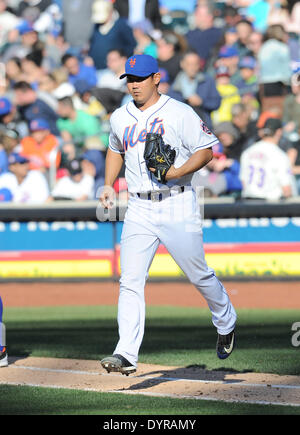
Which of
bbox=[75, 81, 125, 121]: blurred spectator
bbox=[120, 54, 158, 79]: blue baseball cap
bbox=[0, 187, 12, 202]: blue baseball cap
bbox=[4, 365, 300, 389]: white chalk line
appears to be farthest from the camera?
bbox=[75, 81, 125, 121]: blurred spectator

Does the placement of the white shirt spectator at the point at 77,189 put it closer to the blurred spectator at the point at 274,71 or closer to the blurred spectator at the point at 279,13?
the blurred spectator at the point at 274,71

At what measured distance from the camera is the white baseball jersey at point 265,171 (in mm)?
13695

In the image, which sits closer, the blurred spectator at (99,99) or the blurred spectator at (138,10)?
the blurred spectator at (99,99)

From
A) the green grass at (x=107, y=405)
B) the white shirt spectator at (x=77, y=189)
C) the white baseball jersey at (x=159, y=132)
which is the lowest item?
the green grass at (x=107, y=405)

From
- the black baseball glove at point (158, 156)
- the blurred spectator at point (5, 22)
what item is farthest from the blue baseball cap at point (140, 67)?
the blurred spectator at point (5, 22)

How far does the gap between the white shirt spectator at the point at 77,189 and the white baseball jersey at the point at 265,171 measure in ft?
7.88

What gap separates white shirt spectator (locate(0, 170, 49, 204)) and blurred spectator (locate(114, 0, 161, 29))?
4112 millimetres

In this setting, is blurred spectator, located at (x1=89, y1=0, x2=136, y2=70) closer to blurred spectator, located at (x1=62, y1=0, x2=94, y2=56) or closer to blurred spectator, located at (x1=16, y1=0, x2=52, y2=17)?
blurred spectator, located at (x1=62, y1=0, x2=94, y2=56)

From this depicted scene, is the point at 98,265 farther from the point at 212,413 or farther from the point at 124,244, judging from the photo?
the point at 212,413

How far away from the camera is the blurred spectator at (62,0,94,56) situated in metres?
17.9

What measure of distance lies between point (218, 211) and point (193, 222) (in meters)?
7.59

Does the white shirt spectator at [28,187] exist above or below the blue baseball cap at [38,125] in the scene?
below

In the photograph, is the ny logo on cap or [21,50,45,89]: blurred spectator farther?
[21,50,45,89]: blurred spectator

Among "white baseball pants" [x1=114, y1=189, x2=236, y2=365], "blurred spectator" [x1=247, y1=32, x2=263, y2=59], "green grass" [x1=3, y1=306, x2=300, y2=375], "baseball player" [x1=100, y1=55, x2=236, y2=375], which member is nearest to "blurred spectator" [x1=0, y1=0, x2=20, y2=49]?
"blurred spectator" [x1=247, y1=32, x2=263, y2=59]
